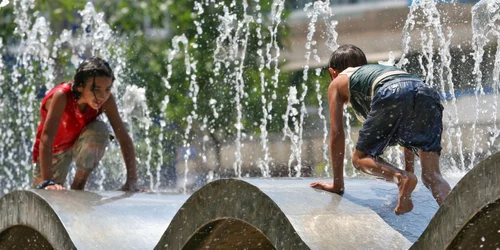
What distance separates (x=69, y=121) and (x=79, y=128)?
0.26ft

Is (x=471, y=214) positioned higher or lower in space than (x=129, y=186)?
higher

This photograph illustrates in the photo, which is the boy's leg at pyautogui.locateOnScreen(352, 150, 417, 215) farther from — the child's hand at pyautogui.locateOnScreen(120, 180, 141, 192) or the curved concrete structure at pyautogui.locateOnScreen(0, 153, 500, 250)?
the child's hand at pyautogui.locateOnScreen(120, 180, 141, 192)

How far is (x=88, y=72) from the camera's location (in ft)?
19.4

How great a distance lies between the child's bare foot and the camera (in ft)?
13.5

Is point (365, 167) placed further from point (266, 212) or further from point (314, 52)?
point (314, 52)

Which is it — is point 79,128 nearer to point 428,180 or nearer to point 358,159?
point 358,159

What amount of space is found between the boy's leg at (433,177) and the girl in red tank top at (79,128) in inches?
83.9

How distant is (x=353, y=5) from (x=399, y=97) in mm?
11963

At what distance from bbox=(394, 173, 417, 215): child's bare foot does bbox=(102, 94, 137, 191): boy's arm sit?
227cm

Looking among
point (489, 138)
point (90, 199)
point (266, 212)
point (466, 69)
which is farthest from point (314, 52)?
point (266, 212)

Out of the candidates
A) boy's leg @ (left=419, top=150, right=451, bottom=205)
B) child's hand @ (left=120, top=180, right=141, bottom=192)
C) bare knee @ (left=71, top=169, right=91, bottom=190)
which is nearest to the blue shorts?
boy's leg @ (left=419, top=150, right=451, bottom=205)

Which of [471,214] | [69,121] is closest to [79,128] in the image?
[69,121]

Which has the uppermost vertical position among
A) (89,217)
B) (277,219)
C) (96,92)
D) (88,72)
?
(88,72)

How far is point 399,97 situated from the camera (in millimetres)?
4484
